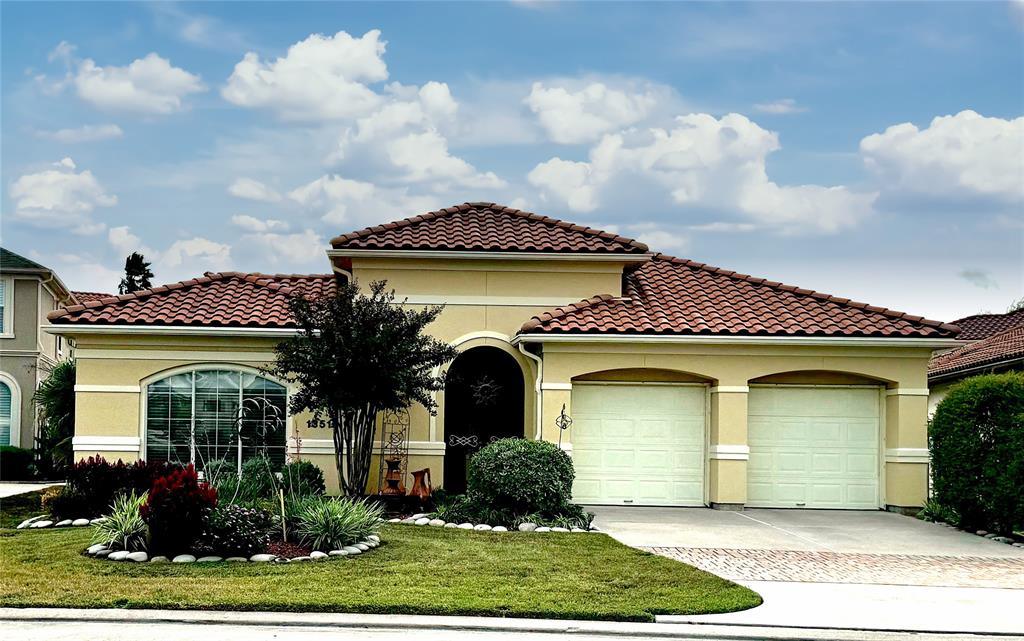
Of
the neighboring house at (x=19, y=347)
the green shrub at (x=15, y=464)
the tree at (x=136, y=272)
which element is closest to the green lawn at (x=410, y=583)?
the green shrub at (x=15, y=464)

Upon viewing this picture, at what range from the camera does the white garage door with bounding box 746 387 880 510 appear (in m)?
20.2

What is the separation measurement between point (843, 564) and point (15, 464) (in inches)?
1035

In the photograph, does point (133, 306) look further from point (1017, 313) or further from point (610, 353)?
point (1017, 313)

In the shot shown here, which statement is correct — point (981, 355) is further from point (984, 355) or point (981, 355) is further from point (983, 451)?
point (983, 451)

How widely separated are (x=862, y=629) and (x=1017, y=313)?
2761cm

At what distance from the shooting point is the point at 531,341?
19.5 m

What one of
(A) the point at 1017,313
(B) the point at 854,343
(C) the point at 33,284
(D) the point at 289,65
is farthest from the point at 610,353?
(C) the point at 33,284

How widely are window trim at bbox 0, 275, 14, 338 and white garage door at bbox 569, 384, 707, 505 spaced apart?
22.9m

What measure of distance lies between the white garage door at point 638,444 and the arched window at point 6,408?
23091 mm

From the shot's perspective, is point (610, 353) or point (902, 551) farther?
point (610, 353)

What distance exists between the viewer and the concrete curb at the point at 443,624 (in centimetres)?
968

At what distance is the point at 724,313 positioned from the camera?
67.8 feet

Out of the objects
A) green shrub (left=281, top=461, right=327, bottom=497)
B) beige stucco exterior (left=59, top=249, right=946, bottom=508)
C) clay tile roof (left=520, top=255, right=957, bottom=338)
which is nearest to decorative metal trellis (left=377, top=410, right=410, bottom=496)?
beige stucco exterior (left=59, top=249, right=946, bottom=508)

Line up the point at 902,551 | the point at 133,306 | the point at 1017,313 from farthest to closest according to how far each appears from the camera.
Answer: the point at 1017,313 < the point at 133,306 < the point at 902,551
